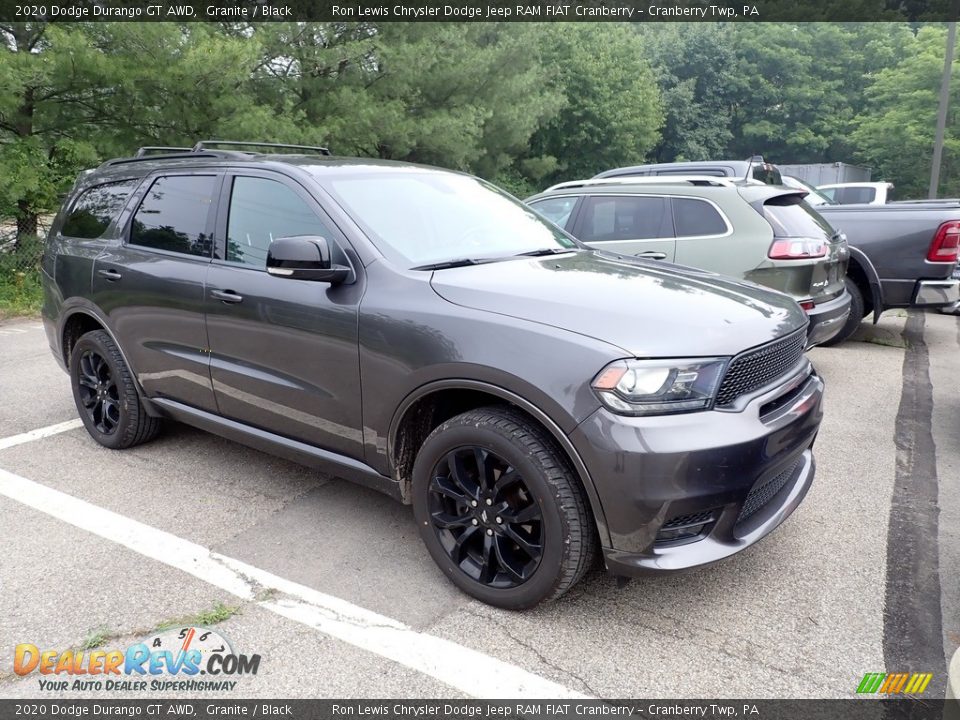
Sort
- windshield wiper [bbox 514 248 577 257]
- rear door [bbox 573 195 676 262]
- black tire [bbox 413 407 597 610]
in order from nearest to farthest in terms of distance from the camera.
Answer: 1. black tire [bbox 413 407 597 610]
2. windshield wiper [bbox 514 248 577 257]
3. rear door [bbox 573 195 676 262]

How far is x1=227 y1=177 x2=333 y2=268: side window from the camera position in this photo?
11.7ft

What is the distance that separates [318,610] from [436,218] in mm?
1915

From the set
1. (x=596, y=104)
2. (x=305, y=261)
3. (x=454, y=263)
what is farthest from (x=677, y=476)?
(x=596, y=104)

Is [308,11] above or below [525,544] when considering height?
above

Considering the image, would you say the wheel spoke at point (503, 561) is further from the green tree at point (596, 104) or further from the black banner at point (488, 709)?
the green tree at point (596, 104)

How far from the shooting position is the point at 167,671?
2.63 m

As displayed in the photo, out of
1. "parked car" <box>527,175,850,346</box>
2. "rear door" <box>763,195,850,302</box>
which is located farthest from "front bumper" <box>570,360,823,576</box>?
"rear door" <box>763,195,850,302</box>

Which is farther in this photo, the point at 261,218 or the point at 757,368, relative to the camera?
the point at 261,218

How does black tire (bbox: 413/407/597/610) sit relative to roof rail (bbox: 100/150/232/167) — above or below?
below

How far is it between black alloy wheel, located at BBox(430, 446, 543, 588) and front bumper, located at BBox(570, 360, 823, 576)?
322 millimetres

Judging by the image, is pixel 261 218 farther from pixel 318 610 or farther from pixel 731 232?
pixel 731 232

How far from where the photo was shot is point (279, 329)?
3.49 metres

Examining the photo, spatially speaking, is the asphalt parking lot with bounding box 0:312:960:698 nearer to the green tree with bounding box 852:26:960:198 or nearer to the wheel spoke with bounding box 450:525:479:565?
the wheel spoke with bounding box 450:525:479:565

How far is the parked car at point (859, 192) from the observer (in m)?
13.3
